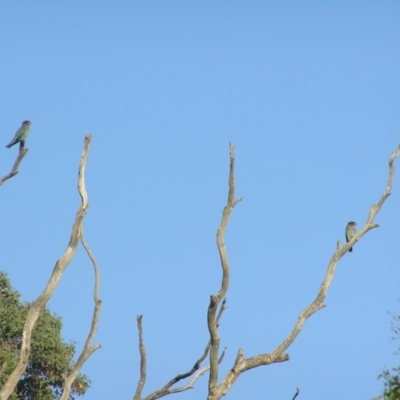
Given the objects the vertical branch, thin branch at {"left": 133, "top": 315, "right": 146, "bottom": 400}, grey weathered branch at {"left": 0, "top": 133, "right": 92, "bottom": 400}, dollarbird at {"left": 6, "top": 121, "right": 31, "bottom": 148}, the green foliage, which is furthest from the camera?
the green foliage

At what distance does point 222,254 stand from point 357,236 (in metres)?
2.19

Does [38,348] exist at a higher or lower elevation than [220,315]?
higher

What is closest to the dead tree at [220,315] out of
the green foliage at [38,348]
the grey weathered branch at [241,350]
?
the grey weathered branch at [241,350]

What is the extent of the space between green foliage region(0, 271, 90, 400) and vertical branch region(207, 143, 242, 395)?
2558cm

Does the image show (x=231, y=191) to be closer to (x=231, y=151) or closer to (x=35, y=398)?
(x=231, y=151)

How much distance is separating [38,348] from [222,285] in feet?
85.9

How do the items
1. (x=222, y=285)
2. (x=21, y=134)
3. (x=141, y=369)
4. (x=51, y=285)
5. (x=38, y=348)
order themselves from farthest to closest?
(x=38, y=348) < (x=21, y=134) < (x=141, y=369) < (x=51, y=285) < (x=222, y=285)

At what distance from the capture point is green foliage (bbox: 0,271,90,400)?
121ft

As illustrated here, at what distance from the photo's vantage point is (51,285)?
12.5 metres

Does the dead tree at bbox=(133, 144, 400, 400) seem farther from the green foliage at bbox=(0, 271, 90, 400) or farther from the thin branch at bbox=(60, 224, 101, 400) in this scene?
the green foliage at bbox=(0, 271, 90, 400)

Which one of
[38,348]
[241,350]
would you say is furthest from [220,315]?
[38,348]

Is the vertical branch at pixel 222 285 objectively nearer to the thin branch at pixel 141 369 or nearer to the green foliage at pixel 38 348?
the thin branch at pixel 141 369

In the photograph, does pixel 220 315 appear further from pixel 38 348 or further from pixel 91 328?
pixel 38 348

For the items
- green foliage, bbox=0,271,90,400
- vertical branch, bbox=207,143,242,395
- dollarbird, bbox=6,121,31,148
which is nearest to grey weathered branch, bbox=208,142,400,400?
vertical branch, bbox=207,143,242,395
